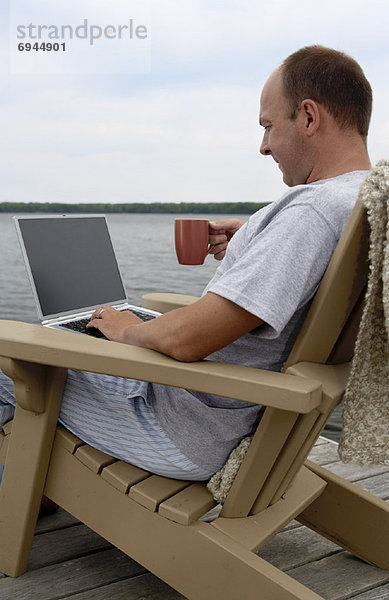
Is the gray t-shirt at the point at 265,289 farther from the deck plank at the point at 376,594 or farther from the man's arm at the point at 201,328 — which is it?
the deck plank at the point at 376,594

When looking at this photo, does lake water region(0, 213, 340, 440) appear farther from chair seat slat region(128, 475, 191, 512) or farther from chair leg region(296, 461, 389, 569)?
chair seat slat region(128, 475, 191, 512)

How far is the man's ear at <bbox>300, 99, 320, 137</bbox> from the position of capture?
1293 mm

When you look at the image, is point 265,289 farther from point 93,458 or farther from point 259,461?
point 93,458

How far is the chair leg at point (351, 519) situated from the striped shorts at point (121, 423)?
48 centimetres

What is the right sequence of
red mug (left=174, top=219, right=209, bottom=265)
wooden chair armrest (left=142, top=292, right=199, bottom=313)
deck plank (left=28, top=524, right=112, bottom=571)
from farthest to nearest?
wooden chair armrest (left=142, top=292, right=199, bottom=313), red mug (left=174, top=219, right=209, bottom=265), deck plank (left=28, top=524, right=112, bottom=571)

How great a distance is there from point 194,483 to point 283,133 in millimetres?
855

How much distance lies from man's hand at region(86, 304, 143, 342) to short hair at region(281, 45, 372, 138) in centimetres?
62

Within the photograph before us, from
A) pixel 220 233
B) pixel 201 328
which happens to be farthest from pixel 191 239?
pixel 201 328

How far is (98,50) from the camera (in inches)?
968

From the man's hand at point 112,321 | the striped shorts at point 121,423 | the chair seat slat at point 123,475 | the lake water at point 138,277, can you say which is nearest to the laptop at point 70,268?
the man's hand at point 112,321

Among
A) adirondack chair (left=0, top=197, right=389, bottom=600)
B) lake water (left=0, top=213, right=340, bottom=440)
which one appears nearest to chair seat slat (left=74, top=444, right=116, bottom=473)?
adirondack chair (left=0, top=197, right=389, bottom=600)

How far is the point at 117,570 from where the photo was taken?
1.50 meters

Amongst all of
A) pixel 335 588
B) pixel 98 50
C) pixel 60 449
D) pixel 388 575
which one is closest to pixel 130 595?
pixel 60 449

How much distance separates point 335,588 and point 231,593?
43 cm
